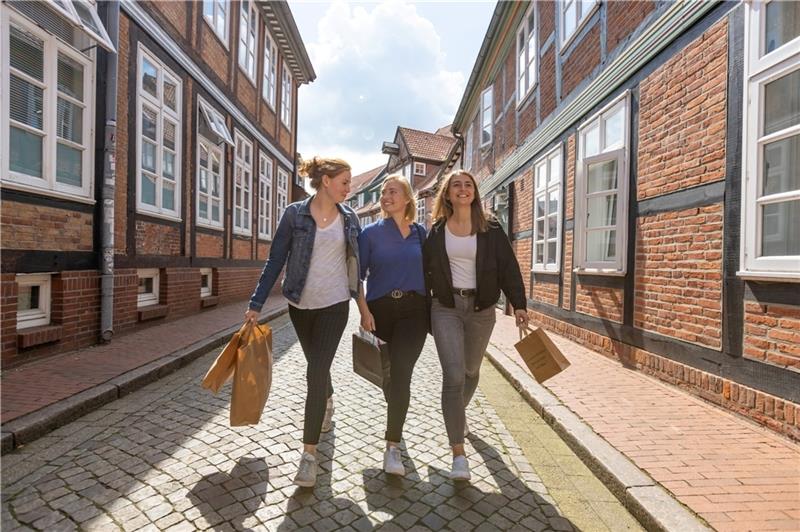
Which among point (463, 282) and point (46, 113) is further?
point (46, 113)

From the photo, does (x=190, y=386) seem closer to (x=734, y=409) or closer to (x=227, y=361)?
(x=227, y=361)

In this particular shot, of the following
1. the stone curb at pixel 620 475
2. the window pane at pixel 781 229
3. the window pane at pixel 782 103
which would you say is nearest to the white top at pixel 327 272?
the stone curb at pixel 620 475

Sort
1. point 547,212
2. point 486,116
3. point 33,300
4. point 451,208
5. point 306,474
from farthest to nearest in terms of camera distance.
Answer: point 486,116, point 547,212, point 33,300, point 451,208, point 306,474

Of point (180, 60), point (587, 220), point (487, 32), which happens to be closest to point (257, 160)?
point (180, 60)

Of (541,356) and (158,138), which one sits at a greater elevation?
(158,138)

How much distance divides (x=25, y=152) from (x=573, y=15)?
A: 754 cm

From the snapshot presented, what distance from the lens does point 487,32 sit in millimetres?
12117

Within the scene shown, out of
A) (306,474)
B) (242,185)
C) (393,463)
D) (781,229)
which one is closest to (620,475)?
(393,463)

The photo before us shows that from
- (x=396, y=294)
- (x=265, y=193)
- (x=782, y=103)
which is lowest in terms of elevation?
(x=396, y=294)

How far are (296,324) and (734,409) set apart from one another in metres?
3.42

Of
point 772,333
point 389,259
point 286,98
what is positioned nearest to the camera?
point 389,259

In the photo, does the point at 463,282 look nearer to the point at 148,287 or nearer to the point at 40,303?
the point at 40,303

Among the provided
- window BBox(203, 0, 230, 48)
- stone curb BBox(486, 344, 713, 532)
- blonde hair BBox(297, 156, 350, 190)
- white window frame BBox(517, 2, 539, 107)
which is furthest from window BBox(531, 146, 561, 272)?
window BBox(203, 0, 230, 48)

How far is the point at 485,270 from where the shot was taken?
9.73ft
